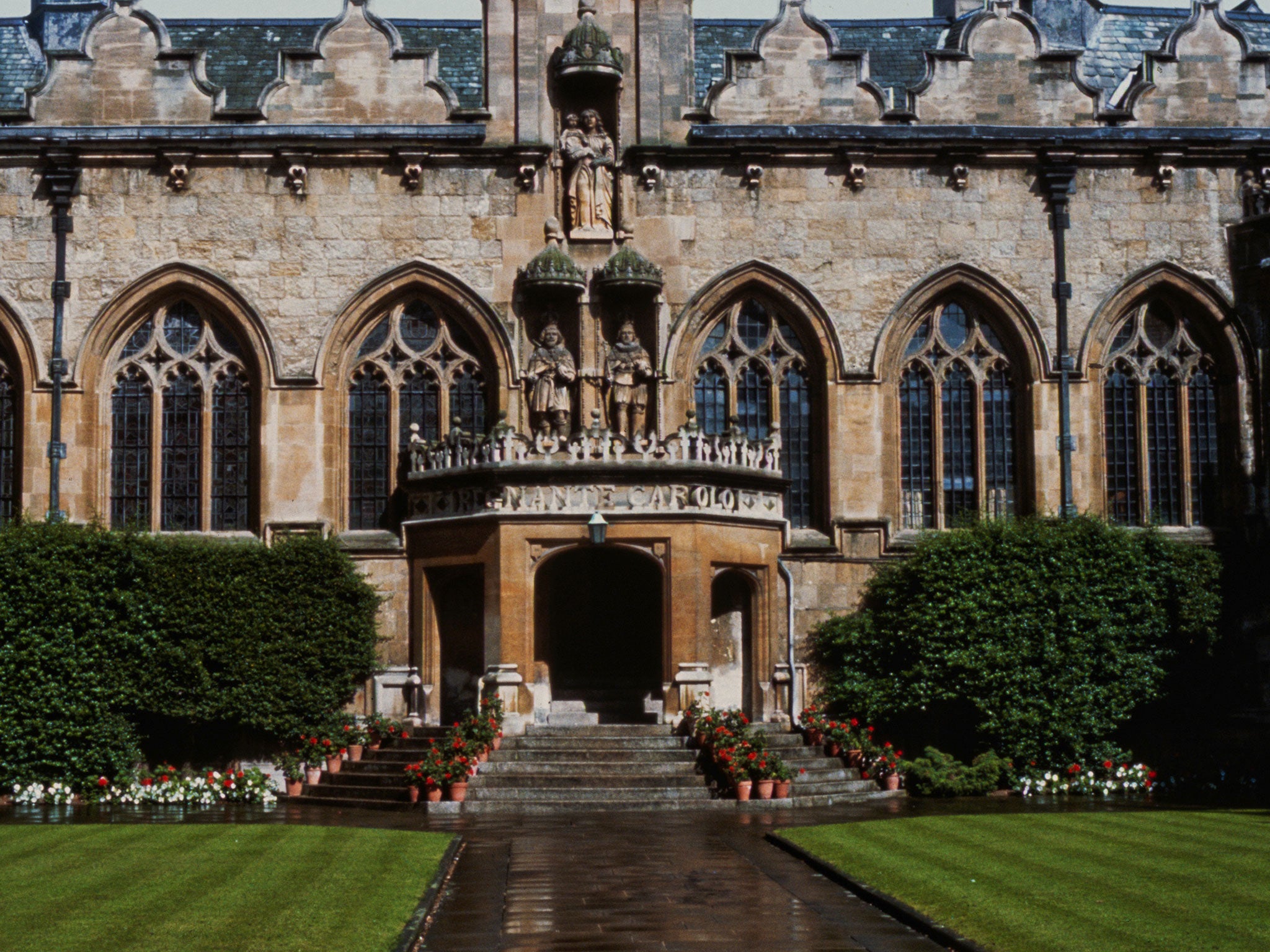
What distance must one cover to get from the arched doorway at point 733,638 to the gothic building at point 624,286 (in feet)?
2.67

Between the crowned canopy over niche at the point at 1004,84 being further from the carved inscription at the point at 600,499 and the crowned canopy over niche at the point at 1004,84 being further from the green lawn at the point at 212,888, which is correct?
the green lawn at the point at 212,888

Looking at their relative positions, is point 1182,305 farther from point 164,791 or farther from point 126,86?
point 164,791

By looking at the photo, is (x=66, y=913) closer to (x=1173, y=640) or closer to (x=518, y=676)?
(x=518, y=676)

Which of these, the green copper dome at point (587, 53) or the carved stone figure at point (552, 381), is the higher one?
the green copper dome at point (587, 53)

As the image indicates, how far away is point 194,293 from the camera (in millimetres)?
29219

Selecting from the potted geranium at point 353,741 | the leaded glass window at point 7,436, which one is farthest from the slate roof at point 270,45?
the potted geranium at point 353,741

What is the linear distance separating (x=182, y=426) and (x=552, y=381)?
636 cm

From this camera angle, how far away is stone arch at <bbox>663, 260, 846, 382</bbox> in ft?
95.7

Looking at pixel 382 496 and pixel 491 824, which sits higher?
pixel 382 496

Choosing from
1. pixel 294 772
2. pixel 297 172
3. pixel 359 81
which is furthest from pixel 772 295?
pixel 294 772

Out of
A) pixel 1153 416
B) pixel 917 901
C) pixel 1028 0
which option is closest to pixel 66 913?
pixel 917 901

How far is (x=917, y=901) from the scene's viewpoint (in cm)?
1381

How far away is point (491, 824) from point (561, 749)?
139 inches

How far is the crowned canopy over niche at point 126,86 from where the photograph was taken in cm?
2936
